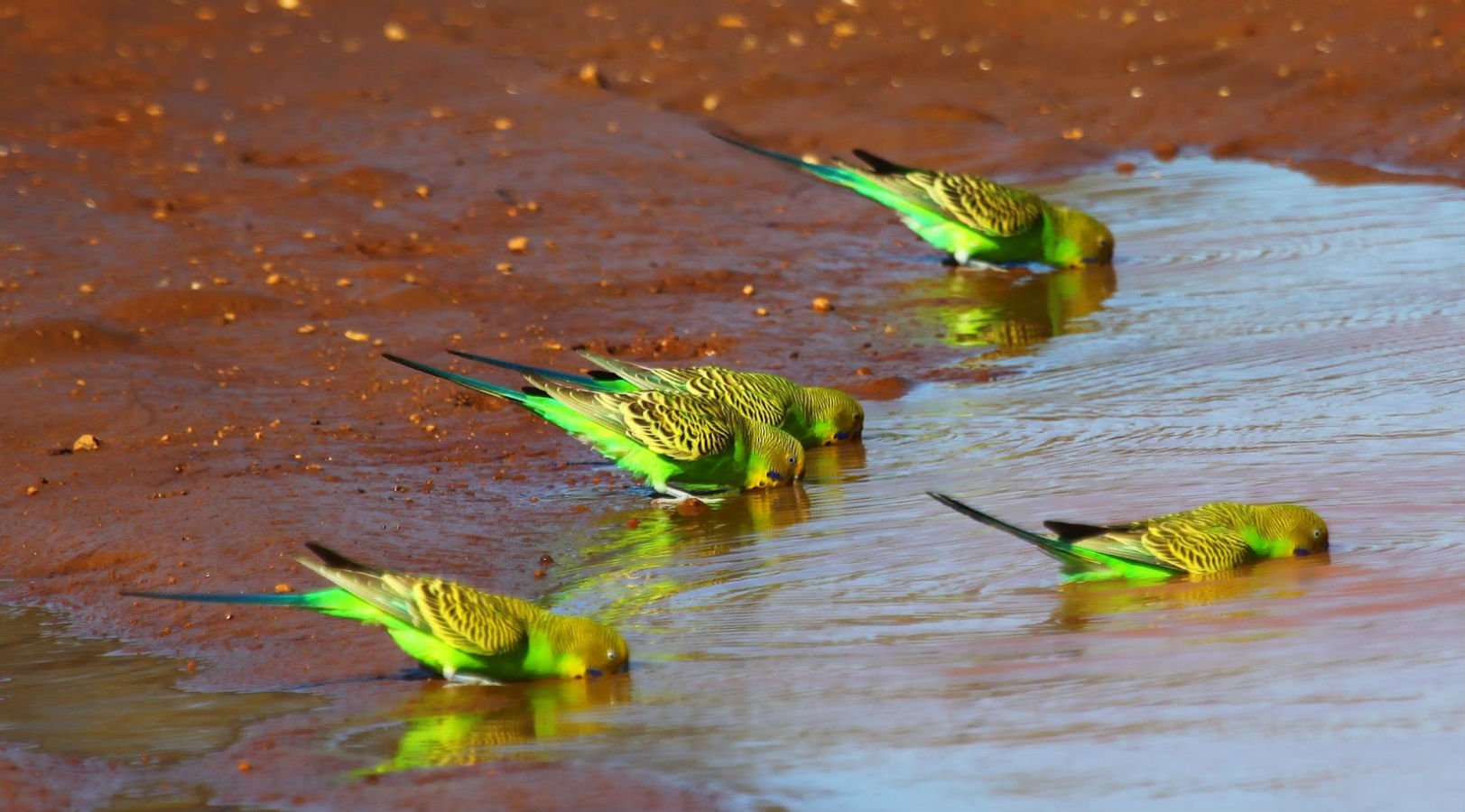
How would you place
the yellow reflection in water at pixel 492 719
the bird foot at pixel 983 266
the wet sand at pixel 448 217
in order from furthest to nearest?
the bird foot at pixel 983 266, the wet sand at pixel 448 217, the yellow reflection in water at pixel 492 719

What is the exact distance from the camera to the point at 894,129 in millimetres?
14836

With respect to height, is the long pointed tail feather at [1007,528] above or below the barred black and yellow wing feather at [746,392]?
below

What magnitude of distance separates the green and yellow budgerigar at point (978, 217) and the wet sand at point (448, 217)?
403 millimetres

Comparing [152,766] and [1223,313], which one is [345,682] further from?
[1223,313]

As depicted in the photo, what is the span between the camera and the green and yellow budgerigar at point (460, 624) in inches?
202

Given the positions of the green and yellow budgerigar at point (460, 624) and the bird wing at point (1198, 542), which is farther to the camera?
the bird wing at point (1198, 542)

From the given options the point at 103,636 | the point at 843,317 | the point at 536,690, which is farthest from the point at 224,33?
the point at 536,690

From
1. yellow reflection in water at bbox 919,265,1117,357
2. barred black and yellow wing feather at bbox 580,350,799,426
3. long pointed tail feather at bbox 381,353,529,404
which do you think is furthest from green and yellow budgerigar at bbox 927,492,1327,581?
yellow reflection in water at bbox 919,265,1117,357

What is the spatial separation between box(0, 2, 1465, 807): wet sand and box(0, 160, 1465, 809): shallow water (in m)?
0.36

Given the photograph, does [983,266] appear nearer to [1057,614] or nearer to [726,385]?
[726,385]

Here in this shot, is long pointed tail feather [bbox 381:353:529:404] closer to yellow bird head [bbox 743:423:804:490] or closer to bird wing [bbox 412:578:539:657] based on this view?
yellow bird head [bbox 743:423:804:490]

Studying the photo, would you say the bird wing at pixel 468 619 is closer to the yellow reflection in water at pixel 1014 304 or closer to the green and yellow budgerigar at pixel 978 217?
the yellow reflection in water at pixel 1014 304

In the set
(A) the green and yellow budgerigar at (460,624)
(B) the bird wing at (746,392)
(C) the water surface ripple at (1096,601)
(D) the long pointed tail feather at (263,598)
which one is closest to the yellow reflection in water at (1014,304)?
(C) the water surface ripple at (1096,601)

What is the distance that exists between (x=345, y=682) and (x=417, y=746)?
2.18 ft
